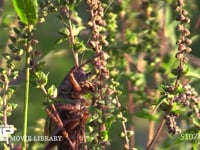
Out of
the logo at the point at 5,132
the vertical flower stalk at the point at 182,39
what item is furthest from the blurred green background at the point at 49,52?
the vertical flower stalk at the point at 182,39

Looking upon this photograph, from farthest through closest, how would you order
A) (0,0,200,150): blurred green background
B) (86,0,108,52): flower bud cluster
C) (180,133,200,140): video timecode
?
(0,0,200,150): blurred green background, (180,133,200,140): video timecode, (86,0,108,52): flower bud cluster

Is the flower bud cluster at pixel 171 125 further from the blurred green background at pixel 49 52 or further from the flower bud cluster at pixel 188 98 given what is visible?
the blurred green background at pixel 49 52

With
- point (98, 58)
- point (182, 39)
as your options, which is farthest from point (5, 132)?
point (182, 39)

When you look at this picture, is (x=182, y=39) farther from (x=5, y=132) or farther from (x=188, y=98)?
(x=5, y=132)

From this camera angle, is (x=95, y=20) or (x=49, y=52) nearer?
(x=95, y=20)

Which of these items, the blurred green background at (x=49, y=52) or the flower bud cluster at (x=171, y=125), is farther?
the blurred green background at (x=49, y=52)

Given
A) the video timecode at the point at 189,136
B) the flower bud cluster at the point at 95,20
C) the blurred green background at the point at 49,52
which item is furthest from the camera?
the blurred green background at the point at 49,52

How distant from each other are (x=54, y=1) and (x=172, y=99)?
0.27 m

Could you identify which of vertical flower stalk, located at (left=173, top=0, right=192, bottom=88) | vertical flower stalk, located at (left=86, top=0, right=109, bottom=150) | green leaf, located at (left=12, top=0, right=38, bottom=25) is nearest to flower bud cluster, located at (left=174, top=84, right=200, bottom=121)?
vertical flower stalk, located at (left=173, top=0, right=192, bottom=88)

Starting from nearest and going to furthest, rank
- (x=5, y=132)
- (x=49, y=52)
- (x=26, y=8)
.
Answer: (x=26, y=8) < (x=5, y=132) < (x=49, y=52)

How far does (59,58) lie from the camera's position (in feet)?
7.19

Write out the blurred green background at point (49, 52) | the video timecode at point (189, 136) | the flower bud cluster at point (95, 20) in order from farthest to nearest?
the blurred green background at point (49, 52)
the video timecode at point (189, 136)
the flower bud cluster at point (95, 20)

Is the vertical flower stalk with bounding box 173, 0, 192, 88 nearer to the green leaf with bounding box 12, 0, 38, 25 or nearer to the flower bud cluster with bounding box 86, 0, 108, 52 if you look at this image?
the flower bud cluster with bounding box 86, 0, 108, 52

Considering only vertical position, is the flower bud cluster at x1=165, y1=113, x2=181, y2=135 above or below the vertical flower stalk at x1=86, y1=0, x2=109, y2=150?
below
